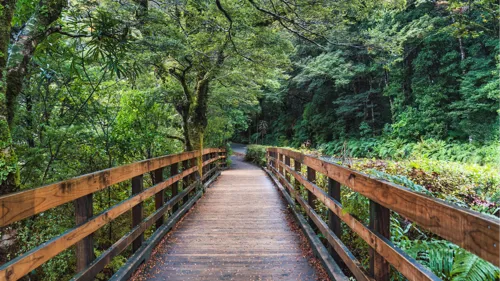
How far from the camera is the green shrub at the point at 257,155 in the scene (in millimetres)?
19006

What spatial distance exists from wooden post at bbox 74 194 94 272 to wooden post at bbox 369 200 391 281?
1.96m

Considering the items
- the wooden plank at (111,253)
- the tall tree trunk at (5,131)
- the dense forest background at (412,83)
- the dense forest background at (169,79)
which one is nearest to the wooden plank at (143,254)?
the wooden plank at (111,253)

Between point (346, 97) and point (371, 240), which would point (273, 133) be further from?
point (371, 240)

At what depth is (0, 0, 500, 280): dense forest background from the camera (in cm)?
280

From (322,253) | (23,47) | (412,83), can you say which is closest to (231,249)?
(322,253)

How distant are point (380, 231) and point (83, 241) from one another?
2.01 meters

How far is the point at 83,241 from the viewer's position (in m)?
2.15

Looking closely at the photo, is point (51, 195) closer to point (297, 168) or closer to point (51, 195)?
point (51, 195)

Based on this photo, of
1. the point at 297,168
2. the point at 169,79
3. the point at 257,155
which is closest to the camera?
the point at 297,168

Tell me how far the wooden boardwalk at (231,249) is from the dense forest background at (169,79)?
2.25ft

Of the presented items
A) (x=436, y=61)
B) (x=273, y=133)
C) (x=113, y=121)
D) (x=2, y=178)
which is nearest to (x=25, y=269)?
(x=2, y=178)

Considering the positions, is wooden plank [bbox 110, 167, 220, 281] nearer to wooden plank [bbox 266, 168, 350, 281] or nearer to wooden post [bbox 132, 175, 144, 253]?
wooden post [bbox 132, 175, 144, 253]

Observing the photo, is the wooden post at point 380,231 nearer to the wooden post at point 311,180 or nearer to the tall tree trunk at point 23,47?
the wooden post at point 311,180

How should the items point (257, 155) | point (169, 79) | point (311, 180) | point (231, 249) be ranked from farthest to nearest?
point (257, 155) → point (169, 79) → point (311, 180) → point (231, 249)
